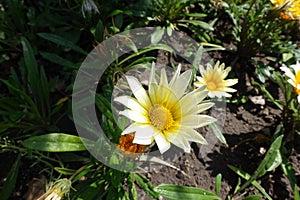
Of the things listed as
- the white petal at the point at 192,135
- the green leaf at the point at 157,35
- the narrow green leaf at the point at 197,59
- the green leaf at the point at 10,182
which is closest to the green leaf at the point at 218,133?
the narrow green leaf at the point at 197,59

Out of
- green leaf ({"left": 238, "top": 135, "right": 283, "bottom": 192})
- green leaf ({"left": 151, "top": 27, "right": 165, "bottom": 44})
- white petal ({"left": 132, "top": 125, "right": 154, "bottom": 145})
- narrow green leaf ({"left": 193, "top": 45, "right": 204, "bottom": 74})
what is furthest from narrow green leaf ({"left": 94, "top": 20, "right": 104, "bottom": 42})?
green leaf ({"left": 238, "top": 135, "right": 283, "bottom": 192})

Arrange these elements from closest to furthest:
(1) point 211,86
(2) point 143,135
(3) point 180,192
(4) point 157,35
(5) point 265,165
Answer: (2) point 143,135, (3) point 180,192, (1) point 211,86, (5) point 265,165, (4) point 157,35

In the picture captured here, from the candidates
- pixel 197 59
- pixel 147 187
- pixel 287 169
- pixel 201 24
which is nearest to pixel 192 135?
pixel 147 187

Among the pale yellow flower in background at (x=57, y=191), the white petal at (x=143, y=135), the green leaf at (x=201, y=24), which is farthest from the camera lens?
the green leaf at (x=201, y=24)

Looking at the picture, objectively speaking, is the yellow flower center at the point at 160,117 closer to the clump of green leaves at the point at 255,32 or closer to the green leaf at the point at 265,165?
the green leaf at the point at 265,165

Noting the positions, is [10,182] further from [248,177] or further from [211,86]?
[248,177]
